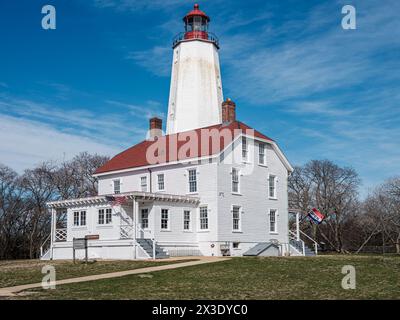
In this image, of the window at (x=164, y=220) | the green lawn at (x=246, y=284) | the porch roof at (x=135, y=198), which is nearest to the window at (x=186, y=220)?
the porch roof at (x=135, y=198)

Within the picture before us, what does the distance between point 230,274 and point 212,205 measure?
1211cm

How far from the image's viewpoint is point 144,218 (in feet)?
106

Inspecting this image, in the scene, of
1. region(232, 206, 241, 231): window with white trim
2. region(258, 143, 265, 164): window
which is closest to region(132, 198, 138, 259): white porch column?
region(232, 206, 241, 231): window with white trim

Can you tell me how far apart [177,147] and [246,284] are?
1860 centimetres

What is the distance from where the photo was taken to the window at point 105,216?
32938mm

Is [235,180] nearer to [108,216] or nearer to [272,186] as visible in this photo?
[272,186]

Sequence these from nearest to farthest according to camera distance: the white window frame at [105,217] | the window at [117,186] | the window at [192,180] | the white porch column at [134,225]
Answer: the white porch column at [134,225] < the white window frame at [105,217] < the window at [192,180] < the window at [117,186]

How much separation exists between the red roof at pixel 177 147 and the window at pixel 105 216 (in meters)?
4.87

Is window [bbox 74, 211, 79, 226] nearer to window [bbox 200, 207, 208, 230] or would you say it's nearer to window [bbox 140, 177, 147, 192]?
window [bbox 140, 177, 147, 192]

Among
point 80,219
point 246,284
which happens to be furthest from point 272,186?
point 246,284

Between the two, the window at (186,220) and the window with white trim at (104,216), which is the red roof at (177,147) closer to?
the window at (186,220)

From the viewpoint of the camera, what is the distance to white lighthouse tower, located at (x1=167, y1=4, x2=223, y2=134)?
41.4 meters
